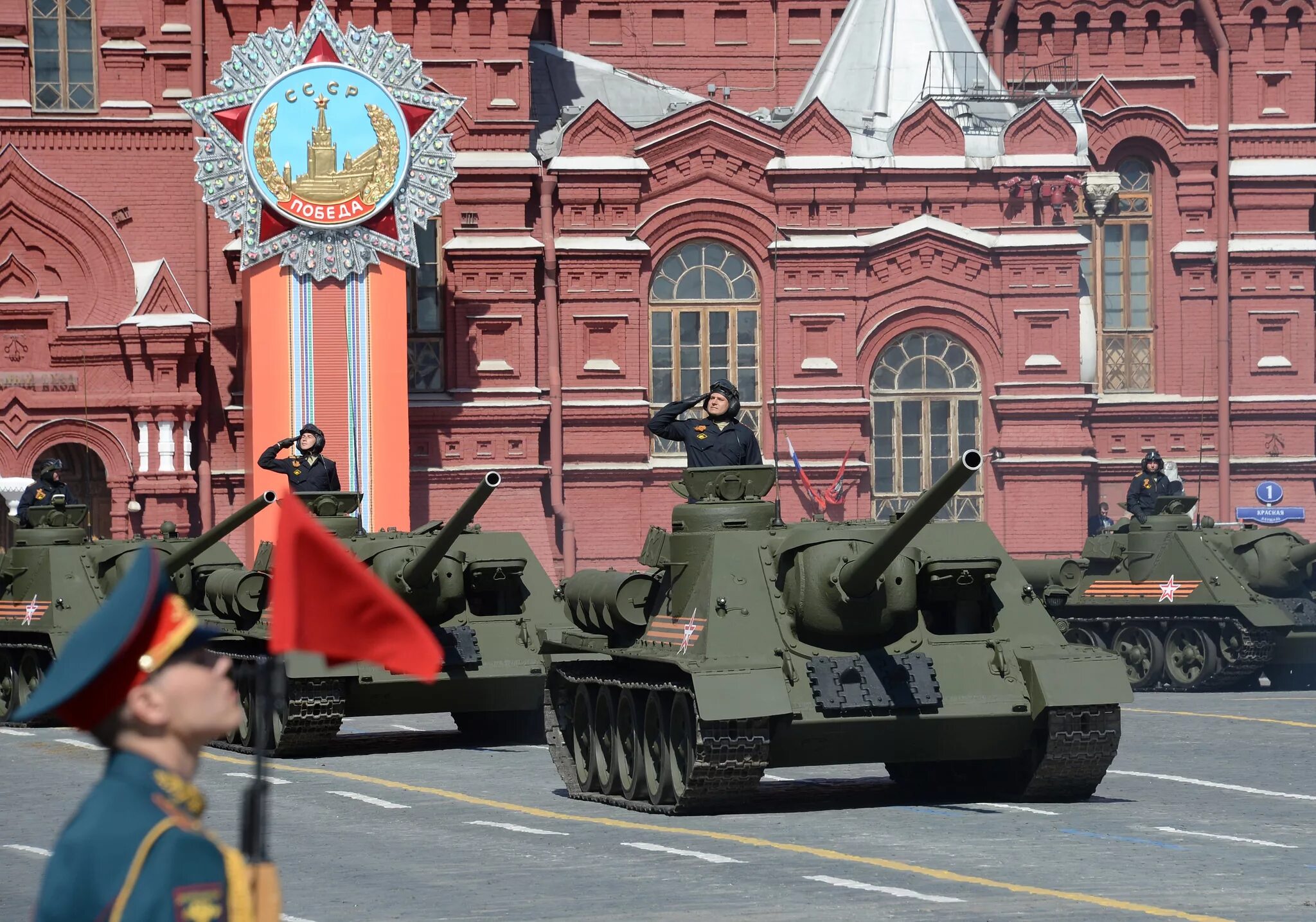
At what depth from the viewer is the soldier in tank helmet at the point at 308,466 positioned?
18266 mm

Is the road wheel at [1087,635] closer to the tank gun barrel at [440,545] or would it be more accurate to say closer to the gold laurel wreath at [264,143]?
the tank gun barrel at [440,545]

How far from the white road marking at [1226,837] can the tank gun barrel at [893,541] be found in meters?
1.97

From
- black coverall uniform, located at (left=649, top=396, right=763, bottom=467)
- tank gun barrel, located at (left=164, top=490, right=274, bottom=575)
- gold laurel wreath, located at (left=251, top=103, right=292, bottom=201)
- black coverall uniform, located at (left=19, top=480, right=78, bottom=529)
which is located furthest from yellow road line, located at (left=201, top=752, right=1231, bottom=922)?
gold laurel wreath, located at (left=251, top=103, right=292, bottom=201)

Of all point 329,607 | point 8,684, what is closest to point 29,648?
point 8,684

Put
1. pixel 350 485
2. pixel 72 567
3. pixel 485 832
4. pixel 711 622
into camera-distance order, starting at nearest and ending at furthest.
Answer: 1. pixel 485 832
2. pixel 711 622
3. pixel 72 567
4. pixel 350 485

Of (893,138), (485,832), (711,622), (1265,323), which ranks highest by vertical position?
(893,138)

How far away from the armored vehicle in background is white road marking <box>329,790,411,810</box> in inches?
405

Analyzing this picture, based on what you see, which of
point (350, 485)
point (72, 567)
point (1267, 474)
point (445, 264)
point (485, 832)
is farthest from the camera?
point (1267, 474)

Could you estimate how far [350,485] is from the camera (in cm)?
2916

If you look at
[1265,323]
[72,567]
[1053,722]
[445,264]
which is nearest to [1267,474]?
[1265,323]

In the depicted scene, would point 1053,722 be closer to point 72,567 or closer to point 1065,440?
point 72,567

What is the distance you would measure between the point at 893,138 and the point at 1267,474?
741 centimetres

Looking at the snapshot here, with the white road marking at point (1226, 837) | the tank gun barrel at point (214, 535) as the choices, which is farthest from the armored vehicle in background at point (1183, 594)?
the white road marking at point (1226, 837)

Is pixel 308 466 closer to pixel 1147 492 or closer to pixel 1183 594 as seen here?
pixel 1183 594
